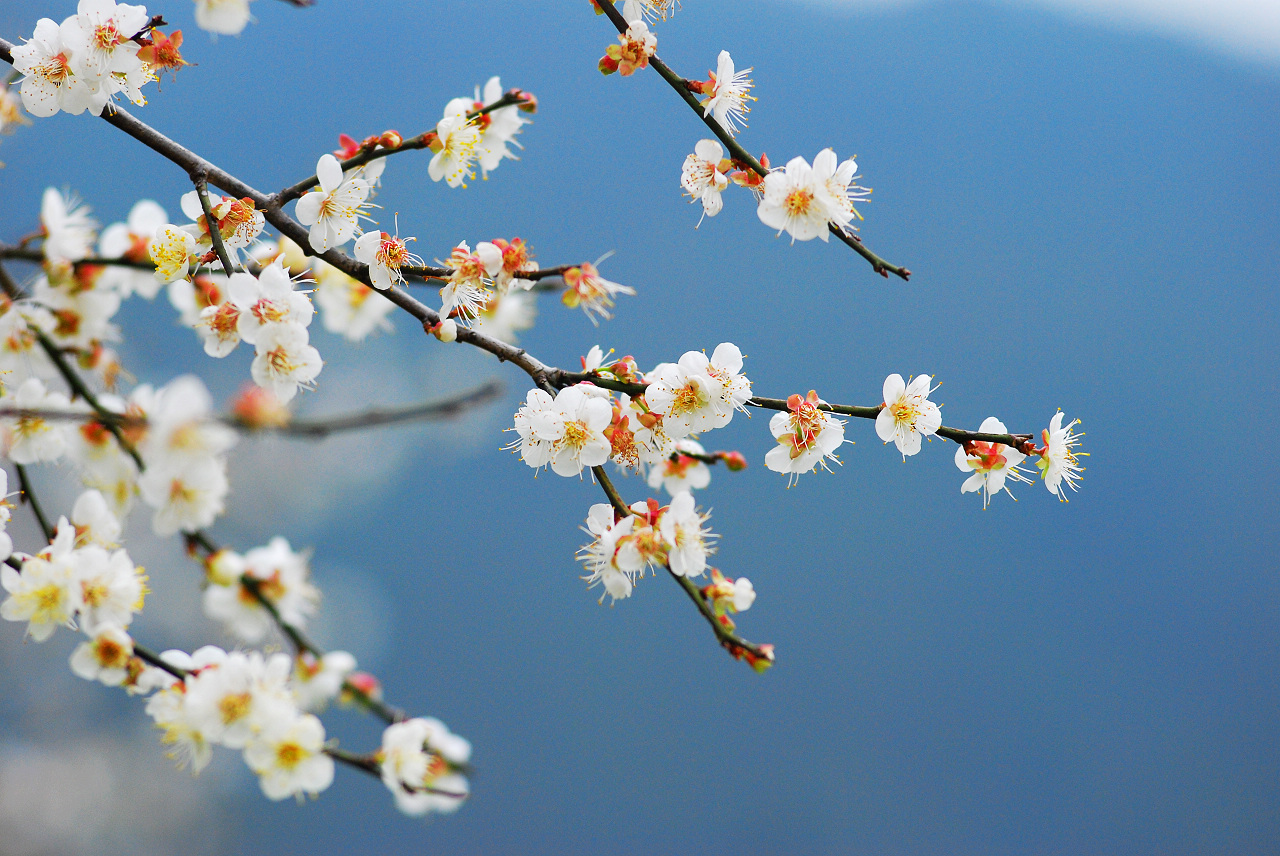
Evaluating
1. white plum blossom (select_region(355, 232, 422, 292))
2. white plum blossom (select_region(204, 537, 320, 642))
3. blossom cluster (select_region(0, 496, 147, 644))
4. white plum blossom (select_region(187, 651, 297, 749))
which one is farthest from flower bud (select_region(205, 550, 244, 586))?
white plum blossom (select_region(355, 232, 422, 292))

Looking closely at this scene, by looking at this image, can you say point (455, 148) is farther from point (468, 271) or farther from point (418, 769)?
point (418, 769)

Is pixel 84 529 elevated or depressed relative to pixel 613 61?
depressed

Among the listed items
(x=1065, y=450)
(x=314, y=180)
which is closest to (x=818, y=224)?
(x=1065, y=450)

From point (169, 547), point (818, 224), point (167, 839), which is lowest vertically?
point (167, 839)

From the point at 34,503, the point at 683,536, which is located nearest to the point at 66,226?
the point at 34,503

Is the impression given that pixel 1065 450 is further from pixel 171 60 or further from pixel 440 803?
pixel 171 60

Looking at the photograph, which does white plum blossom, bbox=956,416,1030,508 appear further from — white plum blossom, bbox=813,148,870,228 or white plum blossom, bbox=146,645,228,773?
white plum blossom, bbox=146,645,228,773

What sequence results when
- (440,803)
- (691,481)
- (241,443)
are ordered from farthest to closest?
(691,481) < (440,803) < (241,443)
